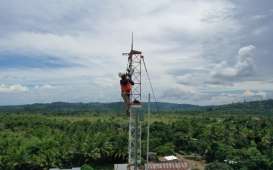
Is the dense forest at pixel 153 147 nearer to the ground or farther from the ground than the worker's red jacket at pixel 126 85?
nearer to the ground

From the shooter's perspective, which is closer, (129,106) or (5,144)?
(129,106)

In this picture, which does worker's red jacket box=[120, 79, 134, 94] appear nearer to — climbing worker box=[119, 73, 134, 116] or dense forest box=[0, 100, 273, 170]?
climbing worker box=[119, 73, 134, 116]

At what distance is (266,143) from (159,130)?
18.4 meters

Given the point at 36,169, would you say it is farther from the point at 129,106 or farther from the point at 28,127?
the point at 129,106

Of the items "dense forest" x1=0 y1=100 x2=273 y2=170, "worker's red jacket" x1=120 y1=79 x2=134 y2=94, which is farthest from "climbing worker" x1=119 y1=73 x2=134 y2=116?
"dense forest" x1=0 y1=100 x2=273 y2=170

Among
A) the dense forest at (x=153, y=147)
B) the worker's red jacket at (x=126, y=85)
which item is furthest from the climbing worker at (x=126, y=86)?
the dense forest at (x=153, y=147)

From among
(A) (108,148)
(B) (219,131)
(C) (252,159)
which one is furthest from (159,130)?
(C) (252,159)

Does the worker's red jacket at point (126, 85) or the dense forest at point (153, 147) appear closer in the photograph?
the worker's red jacket at point (126, 85)

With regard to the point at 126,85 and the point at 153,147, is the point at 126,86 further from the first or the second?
the point at 153,147

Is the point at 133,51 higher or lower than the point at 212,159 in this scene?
higher

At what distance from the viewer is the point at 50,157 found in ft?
179

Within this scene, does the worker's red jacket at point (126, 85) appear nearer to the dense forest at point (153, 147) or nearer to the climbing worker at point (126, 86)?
the climbing worker at point (126, 86)

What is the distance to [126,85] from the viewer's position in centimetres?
2516

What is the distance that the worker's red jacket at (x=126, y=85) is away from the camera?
25000 millimetres
